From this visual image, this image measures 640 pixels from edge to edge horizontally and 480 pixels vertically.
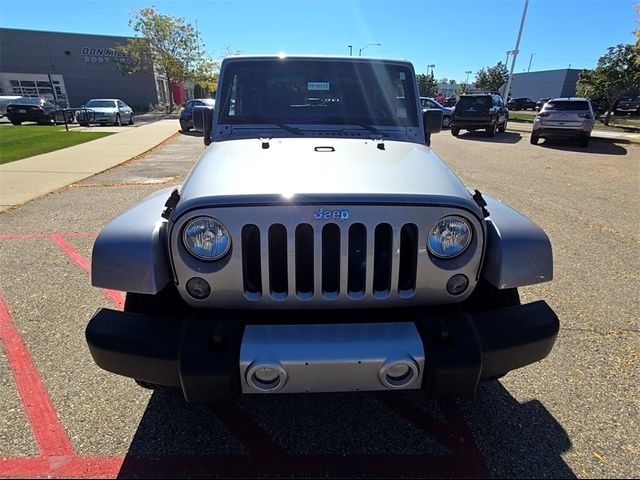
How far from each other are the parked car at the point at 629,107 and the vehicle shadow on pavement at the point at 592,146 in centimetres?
2657

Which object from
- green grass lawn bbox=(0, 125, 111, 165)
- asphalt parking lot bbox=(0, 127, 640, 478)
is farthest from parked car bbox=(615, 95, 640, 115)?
asphalt parking lot bbox=(0, 127, 640, 478)

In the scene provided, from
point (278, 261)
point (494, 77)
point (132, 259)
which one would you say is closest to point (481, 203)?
point (278, 261)

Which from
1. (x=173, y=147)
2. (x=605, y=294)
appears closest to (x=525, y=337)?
(x=605, y=294)

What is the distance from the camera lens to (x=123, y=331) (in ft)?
6.09

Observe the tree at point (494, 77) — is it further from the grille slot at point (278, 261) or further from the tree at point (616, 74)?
the grille slot at point (278, 261)

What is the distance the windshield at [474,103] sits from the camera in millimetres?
18219

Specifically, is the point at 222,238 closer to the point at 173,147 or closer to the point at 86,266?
the point at 86,266

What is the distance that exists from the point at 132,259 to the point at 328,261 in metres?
0.90

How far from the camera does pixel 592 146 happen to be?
1584 centimetres

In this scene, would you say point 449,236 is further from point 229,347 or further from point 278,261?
point 229,347

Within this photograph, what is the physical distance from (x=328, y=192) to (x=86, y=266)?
3554mm

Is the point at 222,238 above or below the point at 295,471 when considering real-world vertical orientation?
above

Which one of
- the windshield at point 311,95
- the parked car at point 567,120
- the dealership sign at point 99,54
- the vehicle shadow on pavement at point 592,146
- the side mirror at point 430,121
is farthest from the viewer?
the dealership sign at point 99,54

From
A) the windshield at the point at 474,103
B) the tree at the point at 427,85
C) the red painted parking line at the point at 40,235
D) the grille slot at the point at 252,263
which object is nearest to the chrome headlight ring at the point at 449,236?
the grille slot at the point at 252,263
